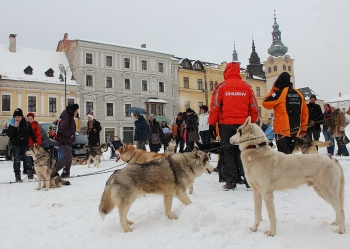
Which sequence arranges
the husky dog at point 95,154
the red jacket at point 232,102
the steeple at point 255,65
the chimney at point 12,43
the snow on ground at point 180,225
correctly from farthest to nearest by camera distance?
the steeple at point 255,65, the chimney at point 12,43, the husky dog at point 95,154, the red jacket at point 232,102, the snow on ground at point 180,225

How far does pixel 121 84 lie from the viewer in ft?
130

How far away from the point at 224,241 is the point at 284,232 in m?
0.77

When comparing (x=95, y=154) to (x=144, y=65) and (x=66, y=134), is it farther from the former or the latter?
(x=144, y=65)

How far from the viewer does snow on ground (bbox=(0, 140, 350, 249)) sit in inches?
120

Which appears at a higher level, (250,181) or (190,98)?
(190,98)

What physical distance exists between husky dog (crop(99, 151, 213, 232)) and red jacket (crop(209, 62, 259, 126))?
1.45 metres

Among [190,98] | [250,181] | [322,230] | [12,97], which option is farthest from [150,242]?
[190,98]

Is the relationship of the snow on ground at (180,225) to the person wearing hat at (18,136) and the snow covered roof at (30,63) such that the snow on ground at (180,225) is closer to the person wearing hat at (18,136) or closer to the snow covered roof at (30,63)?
the person wearing hat at (18,136)

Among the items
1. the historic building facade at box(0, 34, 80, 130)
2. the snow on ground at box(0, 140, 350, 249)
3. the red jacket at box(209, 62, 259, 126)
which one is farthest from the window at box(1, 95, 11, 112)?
the red jacket at box(209, 62, 259, 126)

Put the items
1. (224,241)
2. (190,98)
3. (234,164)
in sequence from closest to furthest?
(224,241), (234,164), (190,98)

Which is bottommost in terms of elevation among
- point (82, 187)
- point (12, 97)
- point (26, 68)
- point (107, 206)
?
point (82, 187)

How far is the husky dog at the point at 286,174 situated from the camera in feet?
10.1

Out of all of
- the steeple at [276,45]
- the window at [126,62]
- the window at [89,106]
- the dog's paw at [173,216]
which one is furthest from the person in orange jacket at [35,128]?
the steeple at [276,45]

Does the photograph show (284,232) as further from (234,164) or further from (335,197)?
(234,164)
